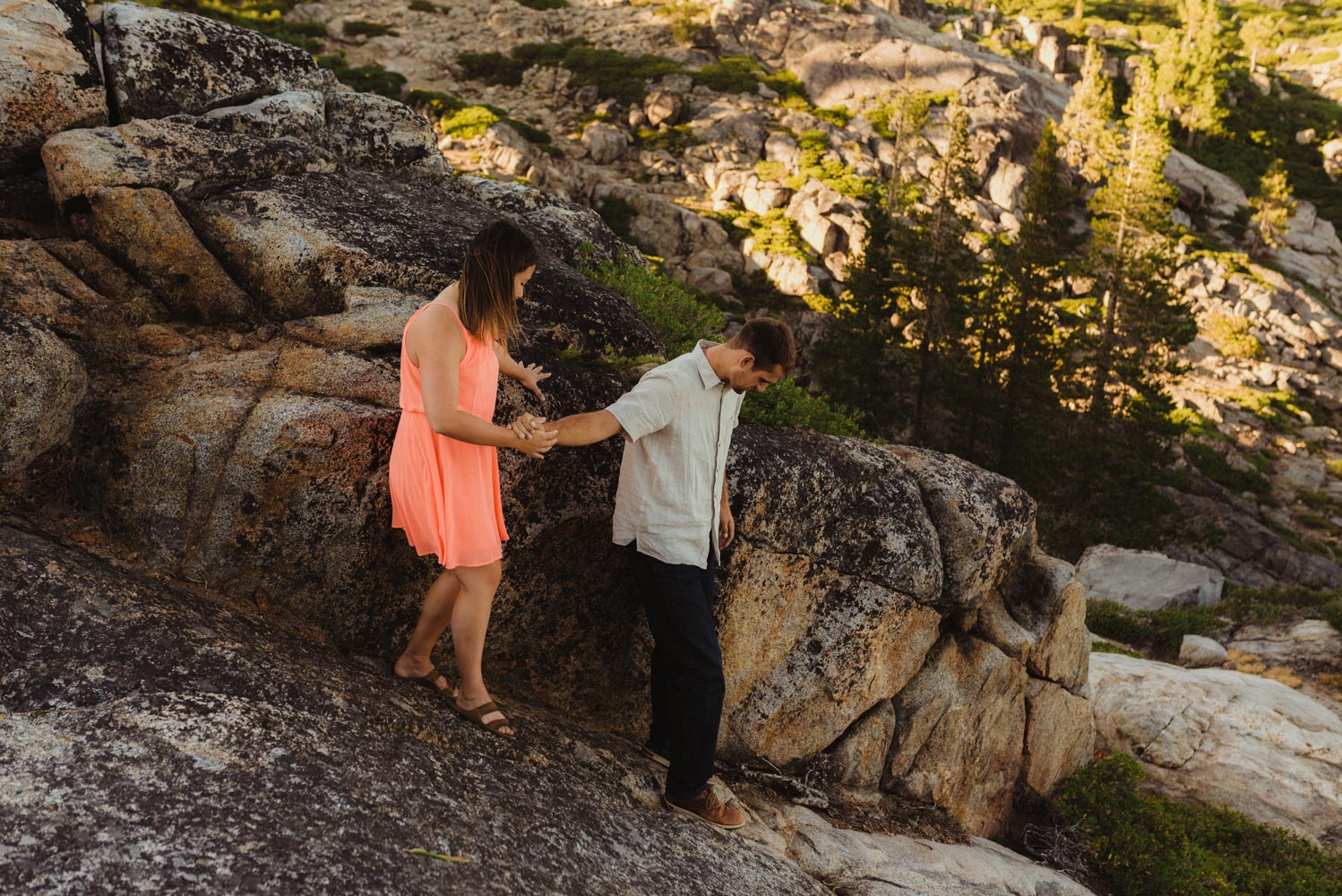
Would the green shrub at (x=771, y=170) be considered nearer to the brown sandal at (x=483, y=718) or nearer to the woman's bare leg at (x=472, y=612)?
the woman's bare leg at (x=472, y=612)

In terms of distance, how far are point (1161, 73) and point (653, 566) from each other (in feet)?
355

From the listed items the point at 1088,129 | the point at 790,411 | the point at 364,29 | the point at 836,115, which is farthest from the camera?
the point at 1088,129

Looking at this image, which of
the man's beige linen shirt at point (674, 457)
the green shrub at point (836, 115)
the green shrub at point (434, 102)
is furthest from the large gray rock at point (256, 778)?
the green shrub at point (836, 115)

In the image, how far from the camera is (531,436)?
5.41 m

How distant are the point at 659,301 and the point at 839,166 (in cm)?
5385

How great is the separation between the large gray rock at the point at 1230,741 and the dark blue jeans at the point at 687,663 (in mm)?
10178

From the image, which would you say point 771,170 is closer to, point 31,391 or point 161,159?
point 161,159

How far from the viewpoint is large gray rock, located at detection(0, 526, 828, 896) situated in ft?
11.8

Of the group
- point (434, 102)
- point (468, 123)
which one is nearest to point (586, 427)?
point (468, 123)

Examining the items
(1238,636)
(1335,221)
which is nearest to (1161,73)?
(1335,221)

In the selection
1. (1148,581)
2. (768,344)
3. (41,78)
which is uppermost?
(41,78)

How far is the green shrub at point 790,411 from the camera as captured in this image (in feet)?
28.0

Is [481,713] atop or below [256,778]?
below

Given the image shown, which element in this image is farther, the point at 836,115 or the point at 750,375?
the point at 836,115
